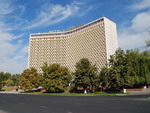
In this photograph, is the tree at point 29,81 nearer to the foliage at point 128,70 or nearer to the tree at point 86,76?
the tree at point 86,76

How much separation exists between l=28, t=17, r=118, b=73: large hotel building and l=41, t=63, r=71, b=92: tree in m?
52.6

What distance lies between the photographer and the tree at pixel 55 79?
46438 millimetres

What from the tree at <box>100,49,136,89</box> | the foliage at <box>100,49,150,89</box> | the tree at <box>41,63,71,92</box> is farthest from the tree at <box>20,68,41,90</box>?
the tree at <box>100,49,136,89</box>

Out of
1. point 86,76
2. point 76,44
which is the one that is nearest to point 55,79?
point 86,76

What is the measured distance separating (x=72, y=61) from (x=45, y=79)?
240 ft

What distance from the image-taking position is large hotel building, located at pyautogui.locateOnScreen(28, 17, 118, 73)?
10044cm

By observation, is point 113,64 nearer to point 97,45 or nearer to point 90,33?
point 97,45

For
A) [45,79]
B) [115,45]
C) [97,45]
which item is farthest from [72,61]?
[45,79]

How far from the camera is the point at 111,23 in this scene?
10756 cm

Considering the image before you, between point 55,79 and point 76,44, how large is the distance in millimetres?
74021

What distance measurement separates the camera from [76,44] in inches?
4683

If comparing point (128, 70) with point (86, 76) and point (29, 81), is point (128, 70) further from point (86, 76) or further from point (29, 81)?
point (29, 81)

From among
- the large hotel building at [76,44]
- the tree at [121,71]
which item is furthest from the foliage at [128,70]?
the large hotel building at [76,44]

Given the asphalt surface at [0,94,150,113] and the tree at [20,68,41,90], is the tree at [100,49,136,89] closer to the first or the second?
the asphalt surface at [0,94,150,113]
